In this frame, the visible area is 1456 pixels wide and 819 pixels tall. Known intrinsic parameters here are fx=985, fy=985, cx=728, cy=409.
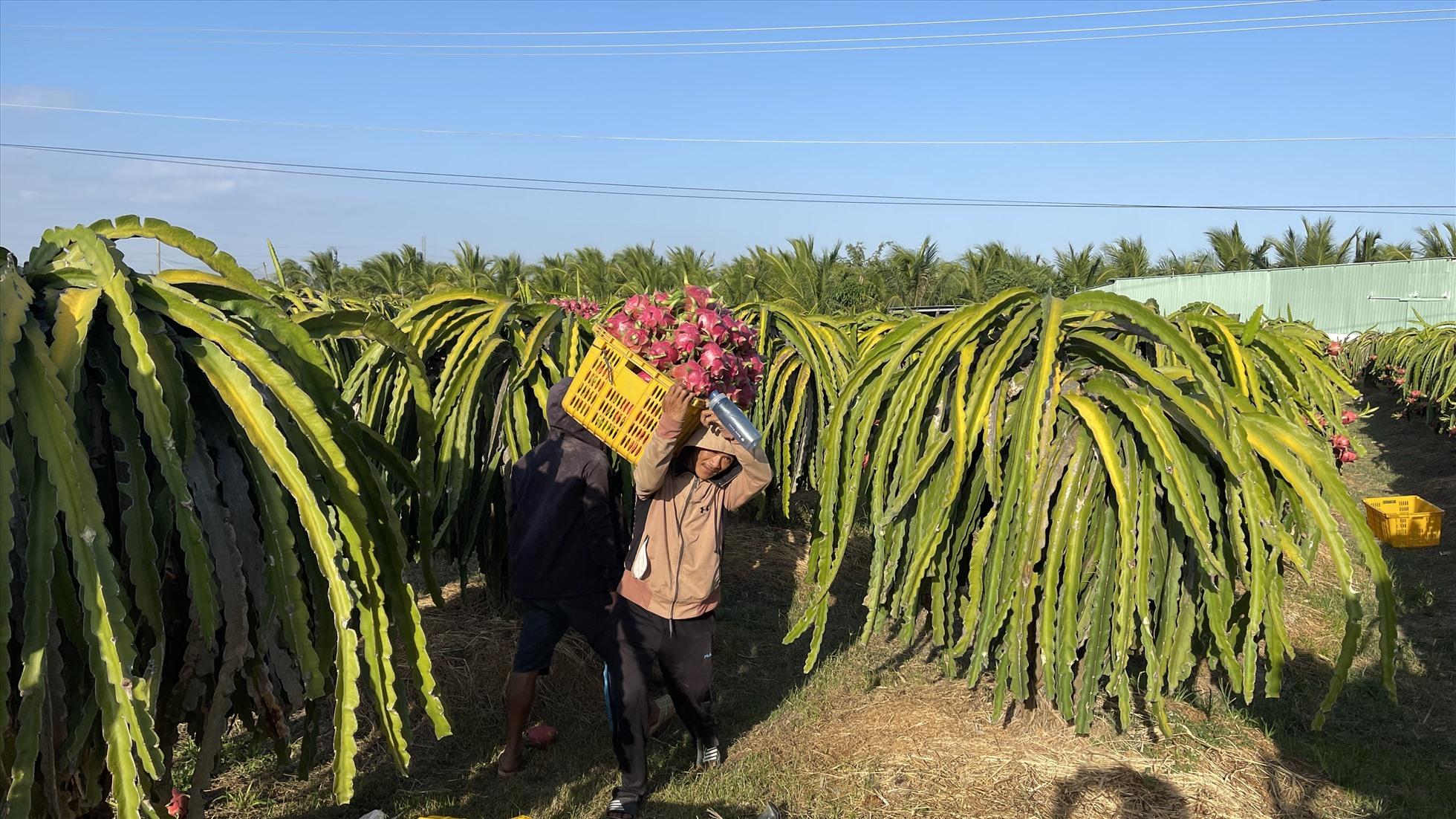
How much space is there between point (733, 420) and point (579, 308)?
270cm

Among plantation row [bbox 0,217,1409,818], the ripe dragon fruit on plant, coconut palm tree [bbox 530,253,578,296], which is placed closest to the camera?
plantation row [bbox 0,217,1409,818]

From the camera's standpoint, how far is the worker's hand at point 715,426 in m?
3.76

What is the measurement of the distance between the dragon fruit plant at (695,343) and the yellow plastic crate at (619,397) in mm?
54

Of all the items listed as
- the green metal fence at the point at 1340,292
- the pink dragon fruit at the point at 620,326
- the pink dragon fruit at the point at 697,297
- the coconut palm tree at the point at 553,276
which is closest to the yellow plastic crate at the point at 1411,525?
the pink dragon fruit at the point at 697,297

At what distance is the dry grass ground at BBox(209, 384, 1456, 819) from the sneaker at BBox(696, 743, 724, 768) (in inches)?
3.0

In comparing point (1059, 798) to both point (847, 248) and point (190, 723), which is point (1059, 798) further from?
point (847, 248)

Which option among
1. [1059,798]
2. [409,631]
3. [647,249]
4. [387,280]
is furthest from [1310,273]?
[409,631]

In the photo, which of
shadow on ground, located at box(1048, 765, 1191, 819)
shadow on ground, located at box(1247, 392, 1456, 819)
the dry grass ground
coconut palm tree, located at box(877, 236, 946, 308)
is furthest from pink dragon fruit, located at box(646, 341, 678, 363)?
coconut palm tree, located at box(877, 236, 946, 308)

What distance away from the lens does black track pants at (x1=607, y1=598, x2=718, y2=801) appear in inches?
155

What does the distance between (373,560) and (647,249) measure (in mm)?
20358

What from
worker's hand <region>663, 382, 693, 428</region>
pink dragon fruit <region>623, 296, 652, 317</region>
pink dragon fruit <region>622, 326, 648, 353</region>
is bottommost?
worker's hand <region>663, 382, 693, 428</region>

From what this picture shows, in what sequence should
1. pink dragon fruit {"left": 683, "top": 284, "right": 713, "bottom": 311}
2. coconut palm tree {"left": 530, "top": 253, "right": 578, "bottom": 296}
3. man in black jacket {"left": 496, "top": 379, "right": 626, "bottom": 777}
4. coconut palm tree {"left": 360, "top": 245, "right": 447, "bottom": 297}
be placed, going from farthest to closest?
1. coconut palm tree {"left": 360, "top": 245, "right": 447, "bottom": 297}
2. coconut palm tree {"left": 530, "top": 253, "right": 578, "bottom": 296}
3. man in black jacket {"left": 496, "top": 379, "right": 626, "bottom": 777}
4. pink dragon fruit {"left": 683, "top": 284, "right": 713, "bottom": 311}

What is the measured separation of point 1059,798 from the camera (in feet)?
12.9

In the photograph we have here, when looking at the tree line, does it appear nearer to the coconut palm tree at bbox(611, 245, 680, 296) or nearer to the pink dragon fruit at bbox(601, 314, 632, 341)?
the coconut palm tree at bbox(611, 245, 680, 296)
